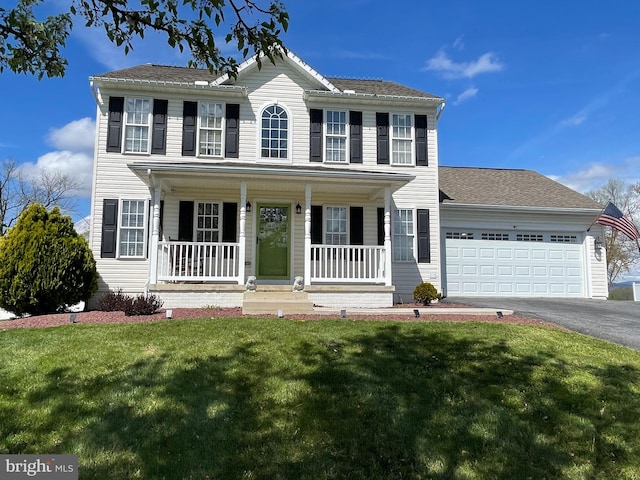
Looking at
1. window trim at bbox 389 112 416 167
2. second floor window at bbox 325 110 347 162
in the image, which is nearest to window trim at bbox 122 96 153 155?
second floor window at bbox 325 110 347 162

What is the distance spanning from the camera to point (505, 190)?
583 inches

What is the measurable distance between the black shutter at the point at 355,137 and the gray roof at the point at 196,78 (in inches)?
40.1

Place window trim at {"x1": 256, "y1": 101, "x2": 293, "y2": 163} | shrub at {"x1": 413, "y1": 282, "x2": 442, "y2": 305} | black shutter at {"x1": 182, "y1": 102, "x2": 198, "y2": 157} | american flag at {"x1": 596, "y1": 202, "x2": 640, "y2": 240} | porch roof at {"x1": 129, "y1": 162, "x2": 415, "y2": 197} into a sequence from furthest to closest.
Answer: american flag at {"x1": 596, "y1": 202, "x2": 640, "y2": 240}, window trim at {"x1": 256, "y1": 101, "x2": 293, "y2": 163}, black shutter at {"x1": 182, "y1": 102, "x2": 198, "y2": 157}, shrub at {"x1": 413, "y1": 282, "x2": 442, "y2": 305}, porch roof at {"x1": 129, "y1": 162, "x2": 415, "y2": 197}

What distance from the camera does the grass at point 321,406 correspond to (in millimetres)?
3115

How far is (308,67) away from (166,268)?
691cm

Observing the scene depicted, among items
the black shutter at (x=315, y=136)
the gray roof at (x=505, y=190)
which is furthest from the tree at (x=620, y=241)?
the black shutter at (x=315, y=136)

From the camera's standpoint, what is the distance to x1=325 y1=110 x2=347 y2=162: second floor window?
40.2 ft

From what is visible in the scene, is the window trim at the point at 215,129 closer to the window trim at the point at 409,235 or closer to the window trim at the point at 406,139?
the window trim at the point at 406,139

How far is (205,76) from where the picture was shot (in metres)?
12.8

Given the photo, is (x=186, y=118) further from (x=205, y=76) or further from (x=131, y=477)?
(x=131, y=477)

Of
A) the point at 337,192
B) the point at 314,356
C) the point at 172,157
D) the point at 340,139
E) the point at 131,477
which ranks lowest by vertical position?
the point at 131,477

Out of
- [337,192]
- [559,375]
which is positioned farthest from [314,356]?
[337,192]

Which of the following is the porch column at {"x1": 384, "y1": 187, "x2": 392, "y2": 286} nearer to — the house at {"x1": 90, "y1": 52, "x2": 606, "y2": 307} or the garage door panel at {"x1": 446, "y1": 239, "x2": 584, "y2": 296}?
the house at {"x1": 90, "y1": 52, "x2": 606, "y2": 307}

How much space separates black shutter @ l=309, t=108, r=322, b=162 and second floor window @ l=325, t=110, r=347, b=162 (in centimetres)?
22
